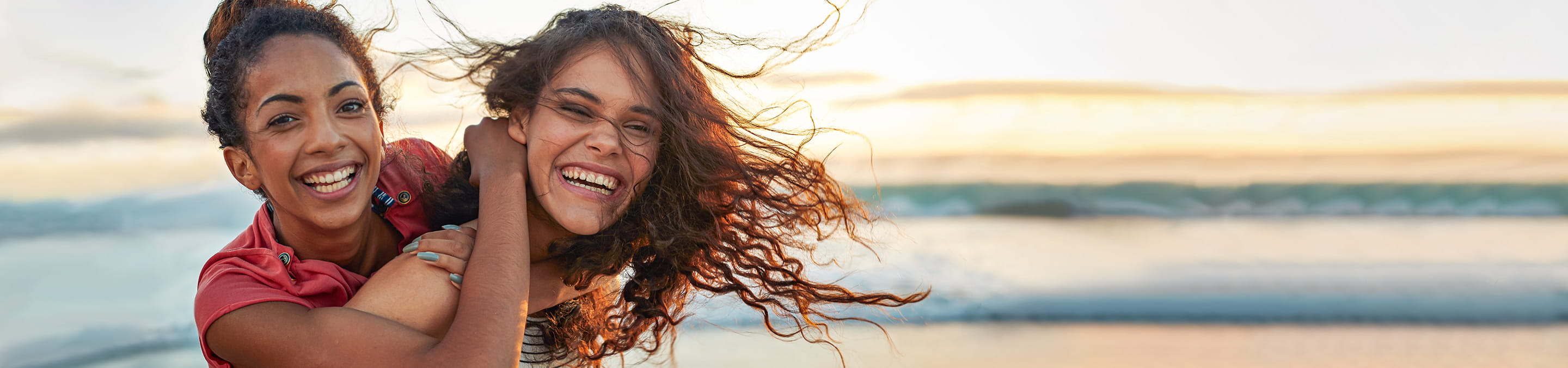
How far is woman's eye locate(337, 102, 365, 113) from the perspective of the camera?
298cm

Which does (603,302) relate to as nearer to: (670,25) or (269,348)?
(670,25)

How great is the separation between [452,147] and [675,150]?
1002mm

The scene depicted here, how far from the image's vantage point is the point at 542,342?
12.6 feet

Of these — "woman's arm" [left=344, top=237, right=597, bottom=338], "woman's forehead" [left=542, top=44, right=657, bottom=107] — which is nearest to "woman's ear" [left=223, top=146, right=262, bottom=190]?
"woman's arm" [left=344, top=237, right=597, bottom=338]

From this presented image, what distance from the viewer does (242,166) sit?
9.93ft

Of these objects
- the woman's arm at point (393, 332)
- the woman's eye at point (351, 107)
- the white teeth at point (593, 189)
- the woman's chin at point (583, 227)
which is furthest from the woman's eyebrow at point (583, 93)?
the woman's eye at point (351, 107)

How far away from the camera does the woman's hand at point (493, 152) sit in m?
3.12

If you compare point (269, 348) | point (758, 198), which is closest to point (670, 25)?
point (758, 198)

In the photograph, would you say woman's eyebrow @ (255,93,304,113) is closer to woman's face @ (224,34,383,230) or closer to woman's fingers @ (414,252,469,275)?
woman's face @ (224,34,383,230)

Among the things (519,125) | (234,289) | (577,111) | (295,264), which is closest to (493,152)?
(519,125)

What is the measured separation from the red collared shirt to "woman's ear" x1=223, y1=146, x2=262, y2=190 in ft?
0.44

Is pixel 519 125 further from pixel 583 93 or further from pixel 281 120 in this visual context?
pixel 281 120

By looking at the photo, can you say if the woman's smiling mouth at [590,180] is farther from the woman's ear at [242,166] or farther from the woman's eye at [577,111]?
the woman's ear at [242,166]

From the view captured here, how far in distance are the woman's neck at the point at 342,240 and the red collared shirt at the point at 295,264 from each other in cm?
4
